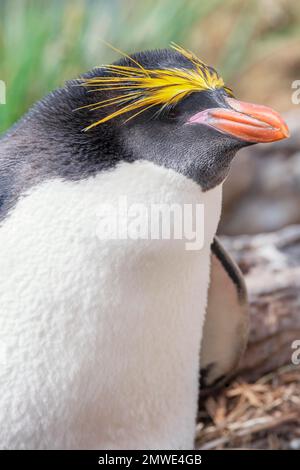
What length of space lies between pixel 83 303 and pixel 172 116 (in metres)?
0.21

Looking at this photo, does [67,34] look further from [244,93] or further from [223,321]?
[223,321]

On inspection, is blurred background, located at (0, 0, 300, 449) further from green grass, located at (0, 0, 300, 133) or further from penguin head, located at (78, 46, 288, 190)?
penguin head, located at (78, 46, 288, 190)

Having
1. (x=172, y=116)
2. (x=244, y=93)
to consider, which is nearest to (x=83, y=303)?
(x=172, y=116)

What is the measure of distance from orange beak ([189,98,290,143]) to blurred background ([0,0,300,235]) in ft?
2.58

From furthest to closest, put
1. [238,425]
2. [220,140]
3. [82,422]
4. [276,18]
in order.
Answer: [276,18], [238,425], [82,422], [220,140]

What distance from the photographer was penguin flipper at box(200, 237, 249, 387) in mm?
888

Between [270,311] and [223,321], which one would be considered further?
[270,311]

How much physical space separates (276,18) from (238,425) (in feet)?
4.57

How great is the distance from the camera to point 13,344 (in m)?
0.69

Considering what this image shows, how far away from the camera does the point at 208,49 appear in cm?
207

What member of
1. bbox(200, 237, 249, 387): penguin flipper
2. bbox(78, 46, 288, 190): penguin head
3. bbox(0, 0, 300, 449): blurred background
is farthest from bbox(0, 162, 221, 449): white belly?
bbox(0, 0, 300, 449): blurred background

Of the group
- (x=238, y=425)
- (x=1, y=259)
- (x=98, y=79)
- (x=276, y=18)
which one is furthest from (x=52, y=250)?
(x=276, y=18)

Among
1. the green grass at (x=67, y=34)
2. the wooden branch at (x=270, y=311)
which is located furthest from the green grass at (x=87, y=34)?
the wooden branch at (x=270, y=311)

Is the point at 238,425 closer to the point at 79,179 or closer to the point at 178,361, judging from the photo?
the point at 178,361
